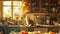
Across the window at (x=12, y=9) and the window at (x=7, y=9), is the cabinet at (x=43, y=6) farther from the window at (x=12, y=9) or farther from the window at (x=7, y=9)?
the window at (x=7, y=9)

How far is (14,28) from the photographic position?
189 cm

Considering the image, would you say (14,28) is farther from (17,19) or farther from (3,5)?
(3,5)

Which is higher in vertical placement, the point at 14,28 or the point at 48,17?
the point at 48,17

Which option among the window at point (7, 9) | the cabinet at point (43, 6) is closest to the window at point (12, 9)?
the window at point (7, 9)

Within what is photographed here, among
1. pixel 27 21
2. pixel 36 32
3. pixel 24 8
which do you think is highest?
pixel 24 8

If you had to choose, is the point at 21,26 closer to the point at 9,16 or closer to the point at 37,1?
the point at 9,16

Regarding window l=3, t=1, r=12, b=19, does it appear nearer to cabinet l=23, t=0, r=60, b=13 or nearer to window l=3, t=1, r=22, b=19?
window l=3, t=1, r=22, b=19

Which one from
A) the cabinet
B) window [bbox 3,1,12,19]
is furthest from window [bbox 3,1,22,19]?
the cabinet

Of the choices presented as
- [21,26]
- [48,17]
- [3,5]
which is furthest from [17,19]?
[48,17]

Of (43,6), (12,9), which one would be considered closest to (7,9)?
(12,9)

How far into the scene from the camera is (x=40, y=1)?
1.93 meters

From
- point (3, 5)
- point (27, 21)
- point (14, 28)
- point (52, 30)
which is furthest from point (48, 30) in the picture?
point (3, 5)

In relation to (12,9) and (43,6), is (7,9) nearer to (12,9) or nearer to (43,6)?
(12,9)

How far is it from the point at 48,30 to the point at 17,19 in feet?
1.21
